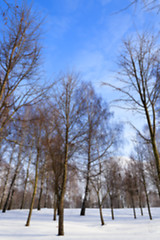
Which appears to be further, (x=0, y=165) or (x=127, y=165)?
(x=127, y=165)

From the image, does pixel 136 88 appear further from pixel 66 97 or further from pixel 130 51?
pixel 66 97

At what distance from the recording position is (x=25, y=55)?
462 centimetres

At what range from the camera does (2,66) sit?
14.6 feet

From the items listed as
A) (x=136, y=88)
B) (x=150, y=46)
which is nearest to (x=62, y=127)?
(x=136, y=88)

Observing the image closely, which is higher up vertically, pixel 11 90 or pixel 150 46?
pixel 150 46

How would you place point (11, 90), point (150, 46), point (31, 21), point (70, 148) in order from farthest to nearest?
point (70, 148) → point (150, 46) → point (31, 21) → point (11, 90)

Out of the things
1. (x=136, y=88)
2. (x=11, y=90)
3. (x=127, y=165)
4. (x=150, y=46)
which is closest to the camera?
(x=11, y=90)

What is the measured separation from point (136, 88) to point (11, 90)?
4.54 meters

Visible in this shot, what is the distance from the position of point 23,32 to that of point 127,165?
23.6 m

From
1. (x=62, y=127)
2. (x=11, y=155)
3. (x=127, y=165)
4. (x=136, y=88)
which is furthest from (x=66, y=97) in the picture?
(x=127, y=165)

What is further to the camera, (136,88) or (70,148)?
(70,148)

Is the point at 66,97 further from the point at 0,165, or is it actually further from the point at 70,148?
the point at 0,165

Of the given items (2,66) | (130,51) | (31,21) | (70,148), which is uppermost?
(130,51)

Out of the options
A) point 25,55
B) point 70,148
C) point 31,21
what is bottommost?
point 70,148
